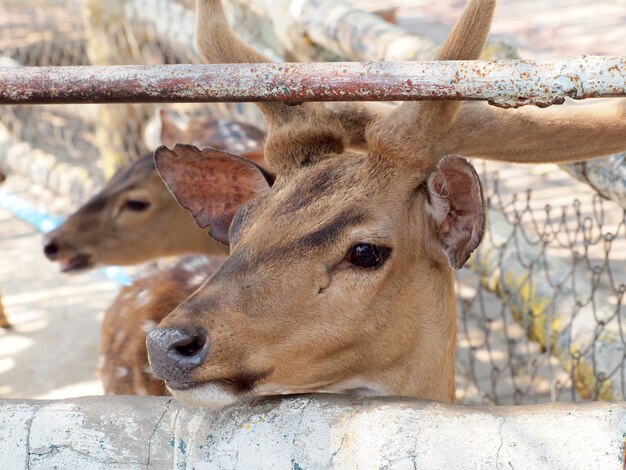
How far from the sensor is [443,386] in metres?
2.54

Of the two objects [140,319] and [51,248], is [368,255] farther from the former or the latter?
[51,248]

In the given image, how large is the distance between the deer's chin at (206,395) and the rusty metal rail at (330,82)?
0.59 meters

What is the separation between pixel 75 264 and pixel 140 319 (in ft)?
3.76

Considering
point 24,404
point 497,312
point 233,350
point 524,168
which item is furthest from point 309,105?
point 524,168

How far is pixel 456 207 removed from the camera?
2303mm

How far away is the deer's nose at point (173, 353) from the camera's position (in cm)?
197

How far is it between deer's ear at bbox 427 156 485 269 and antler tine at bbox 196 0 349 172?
0.36 metres

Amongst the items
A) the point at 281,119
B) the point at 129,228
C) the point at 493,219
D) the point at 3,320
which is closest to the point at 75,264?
the point at 129,228

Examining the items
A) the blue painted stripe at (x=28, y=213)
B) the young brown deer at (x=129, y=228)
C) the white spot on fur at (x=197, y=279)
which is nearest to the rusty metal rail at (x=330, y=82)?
the white spot on fur at (x=197, y=279)

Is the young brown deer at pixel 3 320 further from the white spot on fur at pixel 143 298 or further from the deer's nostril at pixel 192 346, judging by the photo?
the deer's nostril at pixel 192 346

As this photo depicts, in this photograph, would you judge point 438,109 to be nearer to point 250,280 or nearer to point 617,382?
point 250,280

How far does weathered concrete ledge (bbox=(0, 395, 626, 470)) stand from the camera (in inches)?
65.4

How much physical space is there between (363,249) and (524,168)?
480 centimetres

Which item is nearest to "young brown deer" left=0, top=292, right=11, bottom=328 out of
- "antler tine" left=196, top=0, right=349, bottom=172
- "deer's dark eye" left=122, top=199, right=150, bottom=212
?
"deer's dark eye" left=122, top=199, right=150, bottom=212
